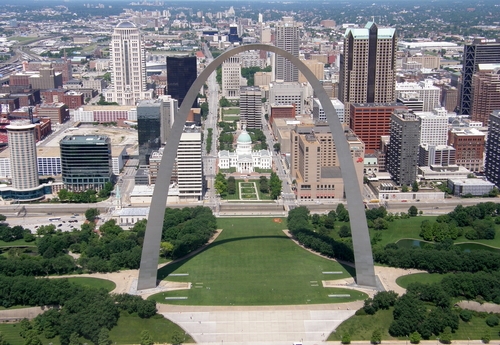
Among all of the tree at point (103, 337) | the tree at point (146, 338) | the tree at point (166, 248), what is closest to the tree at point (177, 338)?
the tree at point (146, 338)

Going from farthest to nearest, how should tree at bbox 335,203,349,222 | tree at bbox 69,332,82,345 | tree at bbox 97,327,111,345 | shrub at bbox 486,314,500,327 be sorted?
1. tree at bbox 335,203,349,222
2. shrub at bbox 486,314,500,327
3. tree at bbox 97,327,111,345
4. tree at bbox 69,332,82,345

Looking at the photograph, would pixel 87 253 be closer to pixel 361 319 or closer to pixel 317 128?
pixel 361 319

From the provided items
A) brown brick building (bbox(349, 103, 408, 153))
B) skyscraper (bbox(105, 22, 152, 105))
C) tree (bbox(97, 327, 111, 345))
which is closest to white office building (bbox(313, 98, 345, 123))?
brown brick building (bbox(349, 103, 408, 153))

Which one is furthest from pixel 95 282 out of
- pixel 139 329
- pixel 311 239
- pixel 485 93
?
pixel 485 93

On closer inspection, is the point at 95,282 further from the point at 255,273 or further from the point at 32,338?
the point at 255,273

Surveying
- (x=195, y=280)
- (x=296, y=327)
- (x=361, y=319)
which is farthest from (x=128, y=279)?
(x=361, y=319)

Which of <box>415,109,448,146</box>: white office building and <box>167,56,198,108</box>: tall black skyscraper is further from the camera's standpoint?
<box>167,56,198,108</box>: tall black skyscraper

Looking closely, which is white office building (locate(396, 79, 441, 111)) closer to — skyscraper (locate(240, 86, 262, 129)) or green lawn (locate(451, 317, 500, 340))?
skyscraper (locate(240, 86, 262, 129))

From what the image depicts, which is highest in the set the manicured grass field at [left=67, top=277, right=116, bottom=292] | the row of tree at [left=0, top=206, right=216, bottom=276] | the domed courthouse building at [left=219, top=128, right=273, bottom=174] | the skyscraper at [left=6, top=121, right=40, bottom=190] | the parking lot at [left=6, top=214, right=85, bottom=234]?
the skyscraper at [left=6, top=121, right=40, bottom=190]
